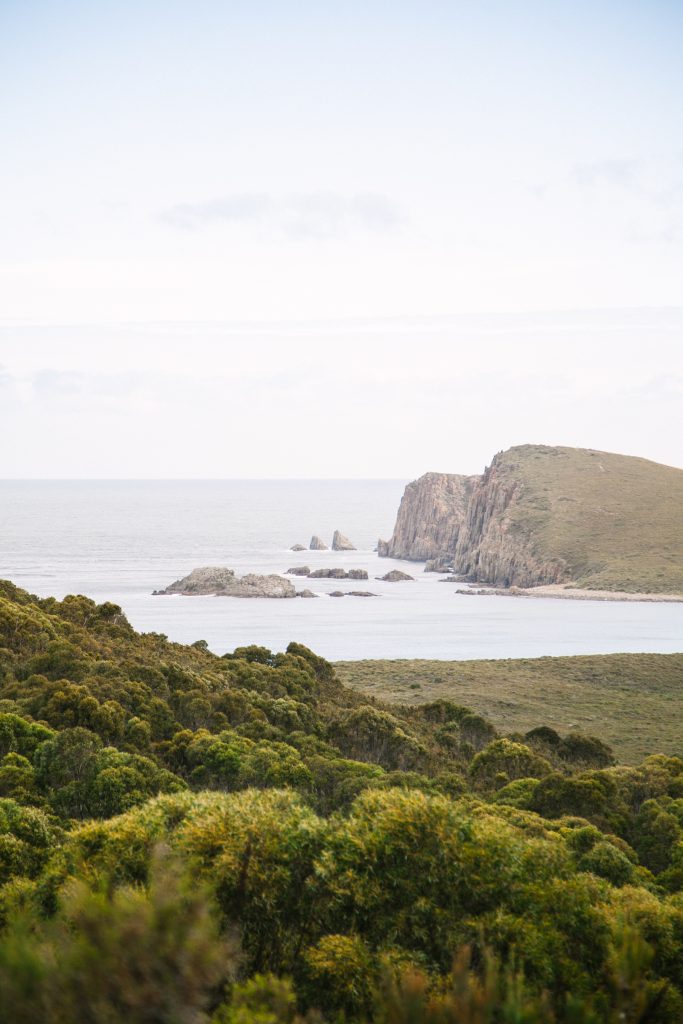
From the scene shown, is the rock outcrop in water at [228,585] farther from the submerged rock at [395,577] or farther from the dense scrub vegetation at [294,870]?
the dense scrub vegetation at [294,870]

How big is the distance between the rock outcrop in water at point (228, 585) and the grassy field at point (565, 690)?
42.7m

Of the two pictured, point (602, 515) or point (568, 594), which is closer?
point (568, 594)

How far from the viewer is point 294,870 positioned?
15.2 metres

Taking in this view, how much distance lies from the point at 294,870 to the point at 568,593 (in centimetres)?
10710

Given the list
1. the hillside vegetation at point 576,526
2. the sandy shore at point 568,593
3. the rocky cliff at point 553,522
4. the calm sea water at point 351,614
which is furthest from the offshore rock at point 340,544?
the sandy shore at point 568,593

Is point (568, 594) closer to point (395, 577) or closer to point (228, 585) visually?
point (395, 577)

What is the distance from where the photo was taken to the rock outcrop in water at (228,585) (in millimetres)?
109000

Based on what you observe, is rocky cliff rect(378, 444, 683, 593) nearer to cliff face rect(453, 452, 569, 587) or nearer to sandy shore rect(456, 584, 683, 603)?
cliff face rect(453, 452, 569, 587)

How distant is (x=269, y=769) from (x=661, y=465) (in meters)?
163

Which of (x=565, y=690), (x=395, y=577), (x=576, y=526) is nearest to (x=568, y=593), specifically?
(x=395, y=577)

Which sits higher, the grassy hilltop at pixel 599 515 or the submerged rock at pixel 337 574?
the grassy hilltop at pixel 599 515

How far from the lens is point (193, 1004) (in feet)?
25.2

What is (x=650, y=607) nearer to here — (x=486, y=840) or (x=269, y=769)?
(x=269, y=769)

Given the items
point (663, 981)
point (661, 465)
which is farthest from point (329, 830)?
point (661, 465)
